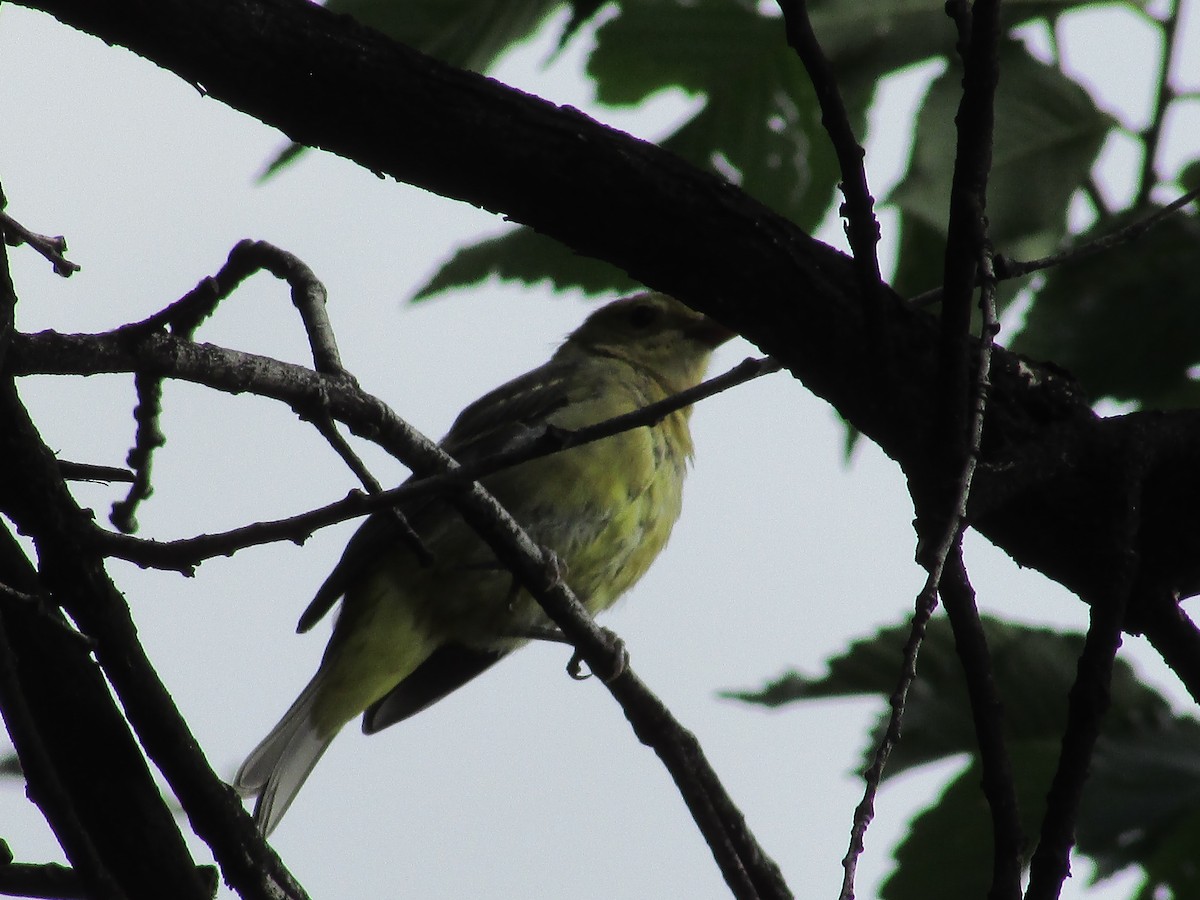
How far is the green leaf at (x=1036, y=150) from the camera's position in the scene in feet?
12.5

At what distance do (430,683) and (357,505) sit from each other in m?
4.02

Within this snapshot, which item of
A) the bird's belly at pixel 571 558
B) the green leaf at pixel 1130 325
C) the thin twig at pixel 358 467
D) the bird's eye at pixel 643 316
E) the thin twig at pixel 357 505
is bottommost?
the thin twig at pixel 357 505

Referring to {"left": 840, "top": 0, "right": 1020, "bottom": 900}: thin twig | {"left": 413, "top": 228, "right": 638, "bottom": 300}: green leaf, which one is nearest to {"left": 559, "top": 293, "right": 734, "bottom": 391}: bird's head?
{"left": 413, "top": 228, "right": 638, "bottom": 300}: green leaf

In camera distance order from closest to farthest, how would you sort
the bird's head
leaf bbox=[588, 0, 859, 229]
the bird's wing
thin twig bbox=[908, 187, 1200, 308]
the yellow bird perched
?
thin twig bbox=[908, 187, 1200, 308] < leaf bbox=[588, 0, 859, 229] < the yellow bird perched < the bird's wing < the bird's head

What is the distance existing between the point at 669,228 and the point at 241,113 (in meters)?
0.77

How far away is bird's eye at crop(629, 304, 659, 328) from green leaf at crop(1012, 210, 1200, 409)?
3541 millimetres

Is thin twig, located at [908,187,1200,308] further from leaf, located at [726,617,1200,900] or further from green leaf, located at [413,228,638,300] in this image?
green leaf, located at [413,228,638,300]

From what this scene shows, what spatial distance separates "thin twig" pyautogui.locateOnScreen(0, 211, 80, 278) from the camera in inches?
100

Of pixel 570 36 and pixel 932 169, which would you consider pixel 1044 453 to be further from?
pixel 570 36

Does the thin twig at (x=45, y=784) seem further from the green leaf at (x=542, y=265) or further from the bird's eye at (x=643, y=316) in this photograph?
the bird's eye at (x=643, y=316)

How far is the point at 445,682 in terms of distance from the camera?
6.16 m

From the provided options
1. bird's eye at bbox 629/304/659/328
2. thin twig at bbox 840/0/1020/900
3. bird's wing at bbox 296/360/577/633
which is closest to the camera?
thin twig at bbox 840/0/1020/900

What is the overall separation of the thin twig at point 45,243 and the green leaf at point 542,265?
166 cm

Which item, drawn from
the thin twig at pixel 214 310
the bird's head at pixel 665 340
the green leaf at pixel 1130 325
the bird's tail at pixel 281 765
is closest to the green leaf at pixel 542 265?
the thin twig at pixel 214 310
